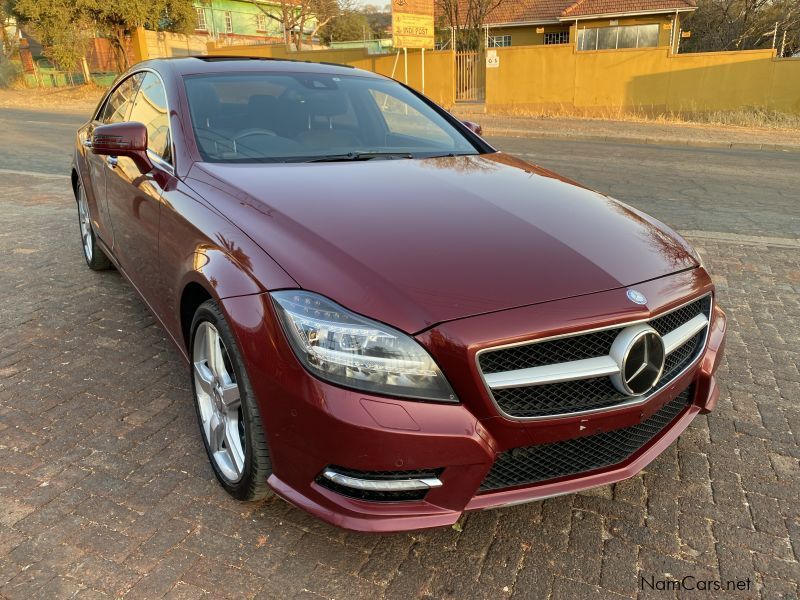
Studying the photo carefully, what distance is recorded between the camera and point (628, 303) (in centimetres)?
205

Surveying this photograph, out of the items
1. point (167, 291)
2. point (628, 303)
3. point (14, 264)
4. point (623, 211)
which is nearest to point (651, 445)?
point (628, 303)

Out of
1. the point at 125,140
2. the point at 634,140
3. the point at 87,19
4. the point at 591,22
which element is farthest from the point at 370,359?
the point at 591,22

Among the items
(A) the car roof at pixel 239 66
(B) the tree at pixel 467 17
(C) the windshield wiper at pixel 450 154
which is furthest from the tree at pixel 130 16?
(C) the windshield wiper at pixel 450 154

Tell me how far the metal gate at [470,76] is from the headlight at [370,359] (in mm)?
22904

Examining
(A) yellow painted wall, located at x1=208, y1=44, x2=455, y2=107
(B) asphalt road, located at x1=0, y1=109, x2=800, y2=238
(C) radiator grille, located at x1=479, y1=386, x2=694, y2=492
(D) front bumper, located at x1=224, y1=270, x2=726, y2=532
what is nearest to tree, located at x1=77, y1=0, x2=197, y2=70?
(A) yellow painted wall, located at x1=208, y1=44, x2=455, y2=107

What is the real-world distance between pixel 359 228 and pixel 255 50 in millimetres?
30959

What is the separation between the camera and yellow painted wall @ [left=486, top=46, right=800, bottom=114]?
60.5ft

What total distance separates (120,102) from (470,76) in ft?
68.9

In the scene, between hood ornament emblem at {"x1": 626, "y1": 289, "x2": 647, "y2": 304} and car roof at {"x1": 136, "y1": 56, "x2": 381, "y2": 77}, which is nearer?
hood ornament emblem at {"x1": 626, "y1": 289, "x2": 647, "y2": 304}

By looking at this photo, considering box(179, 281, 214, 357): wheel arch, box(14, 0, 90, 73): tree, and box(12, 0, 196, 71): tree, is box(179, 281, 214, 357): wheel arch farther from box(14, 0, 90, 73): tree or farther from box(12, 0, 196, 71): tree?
box(14, 0, 90, 73): tree

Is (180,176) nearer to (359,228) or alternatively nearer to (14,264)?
(359,228)

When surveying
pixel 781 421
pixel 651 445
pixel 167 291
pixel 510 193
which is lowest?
pixel 781 421

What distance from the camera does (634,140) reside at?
587 inches

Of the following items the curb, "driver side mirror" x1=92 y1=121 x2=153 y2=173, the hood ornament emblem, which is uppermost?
"driver side mirror" x1=92 y1=121 x2=153 y2=173
